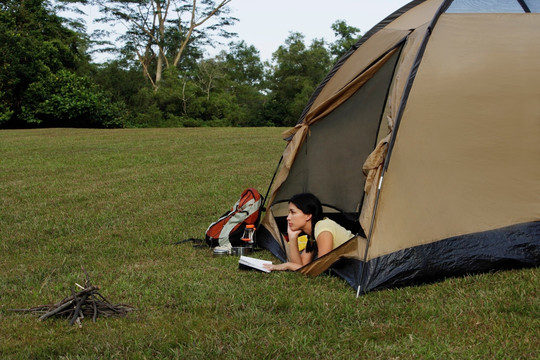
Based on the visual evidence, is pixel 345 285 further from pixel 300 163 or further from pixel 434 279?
pixel 300 163

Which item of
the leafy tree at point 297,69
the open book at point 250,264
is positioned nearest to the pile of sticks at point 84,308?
the open book at point 250,264

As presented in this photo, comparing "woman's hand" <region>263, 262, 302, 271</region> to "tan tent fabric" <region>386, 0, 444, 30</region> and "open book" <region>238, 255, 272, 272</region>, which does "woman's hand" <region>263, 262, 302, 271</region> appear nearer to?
"open book" <region>238, 255, 272, 272</region>

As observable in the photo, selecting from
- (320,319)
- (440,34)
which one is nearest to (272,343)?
(320,319)

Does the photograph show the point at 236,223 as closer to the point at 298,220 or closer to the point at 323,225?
the point at 298,220

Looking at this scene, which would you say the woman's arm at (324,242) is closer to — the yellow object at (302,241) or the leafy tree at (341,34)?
the yellow object at (302,241)

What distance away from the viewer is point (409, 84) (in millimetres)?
4223

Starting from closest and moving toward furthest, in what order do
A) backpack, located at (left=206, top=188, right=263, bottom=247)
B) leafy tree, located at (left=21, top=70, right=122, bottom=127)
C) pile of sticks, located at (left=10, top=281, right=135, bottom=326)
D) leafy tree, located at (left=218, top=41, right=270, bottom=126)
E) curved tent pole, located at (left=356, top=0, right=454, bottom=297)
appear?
pile of sticks, located at (left=10, top=281, right=135, bottom=326), curved tent pole, located at (left=356, top=0, right=454, bottom=297), backpack, located at (left=206, top=188, right=263, bottom=247), leafy tree, located at (left=21, top=70, right=122, bottom=127), leafy tree, located at (left=218, top=41, right=270, bottom=126)

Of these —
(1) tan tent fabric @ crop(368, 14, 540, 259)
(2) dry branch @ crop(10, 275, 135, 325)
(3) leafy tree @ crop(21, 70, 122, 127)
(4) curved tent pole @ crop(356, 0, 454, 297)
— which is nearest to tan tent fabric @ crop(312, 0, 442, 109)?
(4) curved tent pole @ crop(356, 0, 454, 297)

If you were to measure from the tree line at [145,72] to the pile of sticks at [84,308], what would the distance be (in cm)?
1869

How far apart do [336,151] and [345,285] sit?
205cm

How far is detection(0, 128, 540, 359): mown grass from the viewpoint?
121 inches

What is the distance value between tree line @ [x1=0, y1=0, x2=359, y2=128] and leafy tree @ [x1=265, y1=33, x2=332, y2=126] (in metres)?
0.06

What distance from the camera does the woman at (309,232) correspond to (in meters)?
4.52

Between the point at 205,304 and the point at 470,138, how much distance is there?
7.35ft
